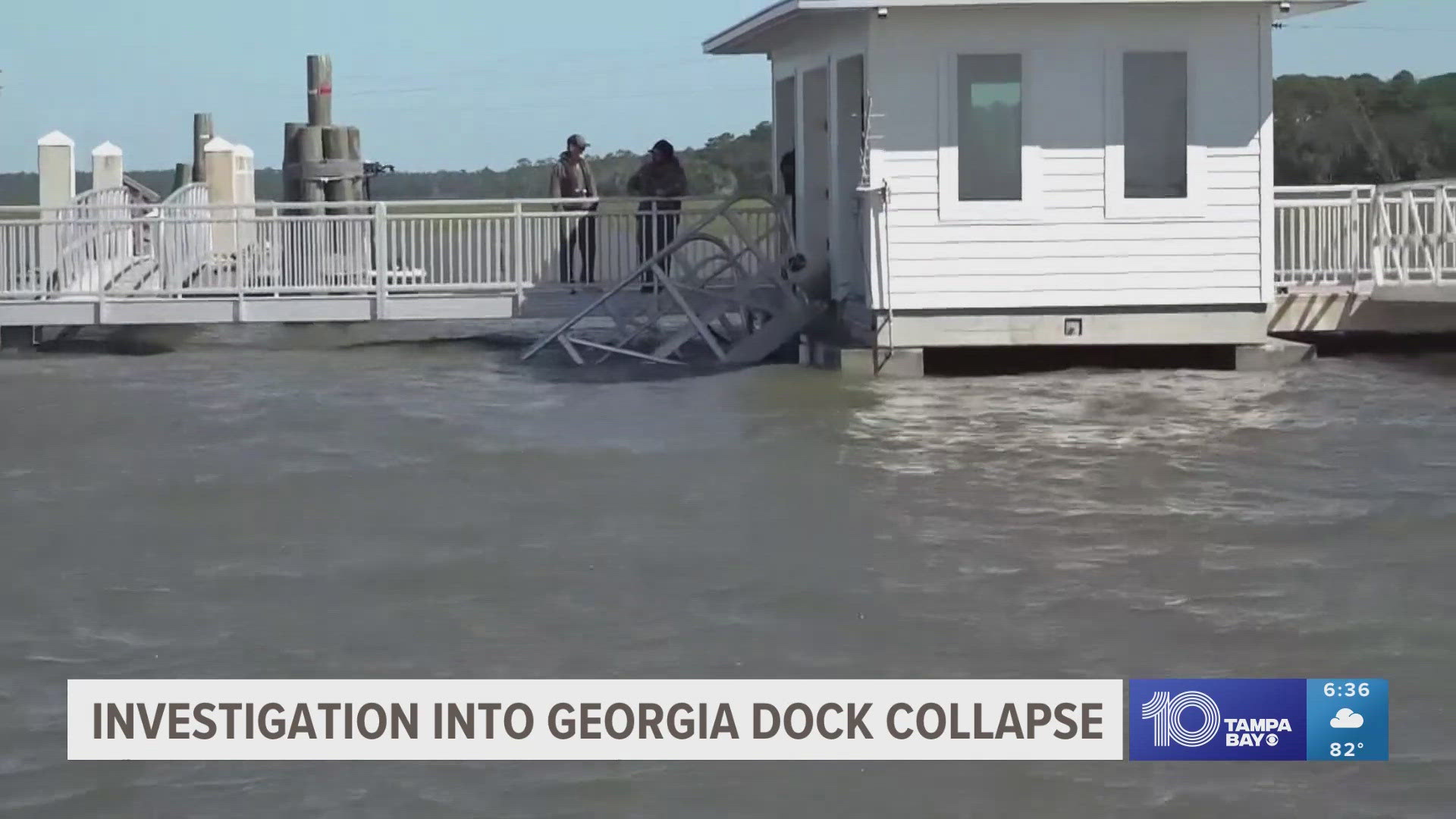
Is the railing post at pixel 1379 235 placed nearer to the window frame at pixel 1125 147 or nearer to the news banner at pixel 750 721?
the window frame at pixel 1125 147

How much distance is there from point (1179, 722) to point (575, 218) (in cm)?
1438

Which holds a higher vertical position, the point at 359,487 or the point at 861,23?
the point at 861,23

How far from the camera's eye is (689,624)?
9.85 m

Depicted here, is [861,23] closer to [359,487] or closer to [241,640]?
[359,487]

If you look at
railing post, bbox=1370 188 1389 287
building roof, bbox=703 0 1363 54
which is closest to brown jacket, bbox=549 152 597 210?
building roof, bbox=703 0 1363 54

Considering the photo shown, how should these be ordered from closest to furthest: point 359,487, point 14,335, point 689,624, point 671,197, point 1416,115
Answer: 1. point 689,624
2. point 359,487
3. point 671,197
4. point 14,335
5. point 1416,115

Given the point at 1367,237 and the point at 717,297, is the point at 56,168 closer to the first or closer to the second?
the point at 717,297

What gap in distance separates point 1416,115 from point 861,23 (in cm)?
4557

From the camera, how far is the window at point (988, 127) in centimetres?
1842

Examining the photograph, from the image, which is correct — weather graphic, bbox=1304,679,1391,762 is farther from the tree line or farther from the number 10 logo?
the tree line

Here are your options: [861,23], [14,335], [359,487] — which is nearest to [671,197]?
Result: [861,23]

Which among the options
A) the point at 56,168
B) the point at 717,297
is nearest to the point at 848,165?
the point at 717,297

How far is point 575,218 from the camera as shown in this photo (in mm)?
21781
